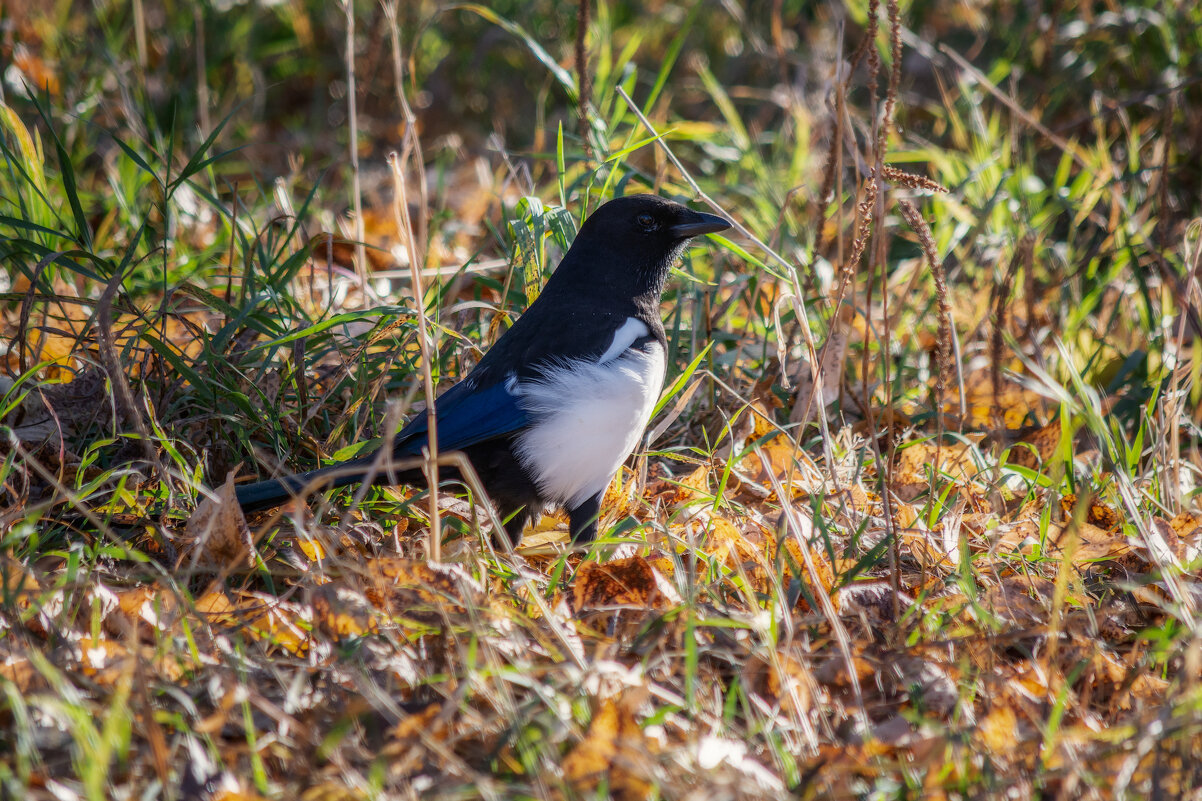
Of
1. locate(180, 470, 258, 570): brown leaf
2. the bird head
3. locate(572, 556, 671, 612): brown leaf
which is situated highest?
the bird head

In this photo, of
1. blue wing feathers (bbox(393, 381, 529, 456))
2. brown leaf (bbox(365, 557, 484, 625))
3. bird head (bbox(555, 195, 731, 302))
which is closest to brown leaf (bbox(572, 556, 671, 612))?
brown leaf (bbox(365, 557, 484, 625))

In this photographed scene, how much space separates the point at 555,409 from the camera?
2629 mm

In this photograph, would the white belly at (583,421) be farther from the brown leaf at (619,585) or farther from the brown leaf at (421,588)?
the brown leaf at (421,588)

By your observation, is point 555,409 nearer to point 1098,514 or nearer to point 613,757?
point 613,757

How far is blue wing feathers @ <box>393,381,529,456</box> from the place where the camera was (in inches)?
102

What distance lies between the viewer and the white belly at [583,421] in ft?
8.47

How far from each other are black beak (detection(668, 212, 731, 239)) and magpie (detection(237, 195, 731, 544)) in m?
0.02

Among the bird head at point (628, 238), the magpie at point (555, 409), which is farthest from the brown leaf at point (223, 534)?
the bird head at point (628, 238)

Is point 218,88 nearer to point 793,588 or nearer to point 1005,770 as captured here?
point 793,588

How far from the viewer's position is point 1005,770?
1.60 m

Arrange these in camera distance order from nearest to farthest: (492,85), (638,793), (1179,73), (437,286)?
(638,793) < (437,286) < (1179,73) < (492,85)

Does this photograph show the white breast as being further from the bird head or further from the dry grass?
the bird head

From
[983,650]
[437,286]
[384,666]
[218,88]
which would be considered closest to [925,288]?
[437,286]

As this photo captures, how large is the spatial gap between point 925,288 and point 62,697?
3057 millimetres
